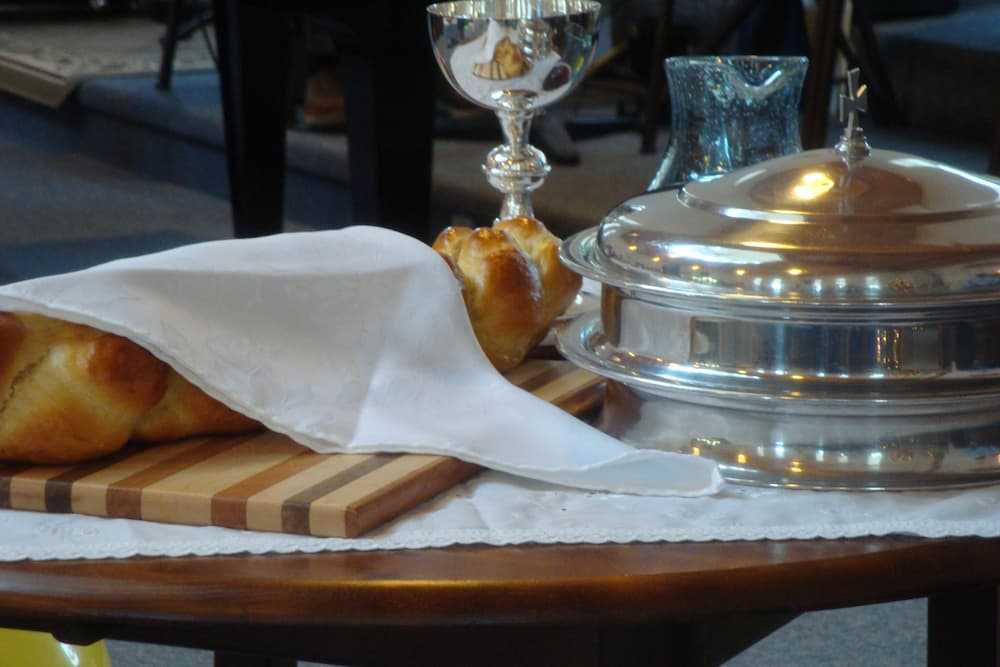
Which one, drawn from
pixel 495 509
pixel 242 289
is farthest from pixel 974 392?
pixel 242 289

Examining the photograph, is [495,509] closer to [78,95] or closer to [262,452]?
[262,452]

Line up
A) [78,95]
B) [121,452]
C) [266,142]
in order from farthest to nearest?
[78,95] < [266,142] < [121,452]

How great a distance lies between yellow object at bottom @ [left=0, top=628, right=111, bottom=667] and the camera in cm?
101

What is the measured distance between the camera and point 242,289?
2.08ft

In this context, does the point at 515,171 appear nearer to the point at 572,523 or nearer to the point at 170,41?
the point at 572,523

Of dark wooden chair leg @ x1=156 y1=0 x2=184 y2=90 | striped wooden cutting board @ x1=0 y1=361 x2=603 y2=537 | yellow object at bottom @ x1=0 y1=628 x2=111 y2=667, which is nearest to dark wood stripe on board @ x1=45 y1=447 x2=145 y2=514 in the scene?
striped wooden cutting board @ x1=0 y1=361 x2=603 y2=537

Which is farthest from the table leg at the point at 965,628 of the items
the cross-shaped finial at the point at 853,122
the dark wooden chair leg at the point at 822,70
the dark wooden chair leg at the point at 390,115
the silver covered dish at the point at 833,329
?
the dark wooden chair leg at the point at 822,70

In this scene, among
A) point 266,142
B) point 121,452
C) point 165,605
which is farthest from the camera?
point 266,142

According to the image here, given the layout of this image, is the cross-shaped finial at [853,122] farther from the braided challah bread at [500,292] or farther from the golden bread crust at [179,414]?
the golden bread crust at [179,414]

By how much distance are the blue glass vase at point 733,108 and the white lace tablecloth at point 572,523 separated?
0.35 m

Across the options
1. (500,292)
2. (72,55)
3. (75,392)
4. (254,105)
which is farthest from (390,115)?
(72,55)

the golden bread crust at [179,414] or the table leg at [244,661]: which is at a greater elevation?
the golden bread crust at [179,414]

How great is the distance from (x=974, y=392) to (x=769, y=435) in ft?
0.26

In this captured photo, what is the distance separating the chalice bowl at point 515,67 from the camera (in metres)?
0.92
